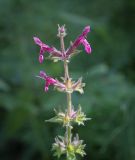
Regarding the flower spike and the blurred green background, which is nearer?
the flower spike

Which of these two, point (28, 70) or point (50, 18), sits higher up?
point (50, 18)

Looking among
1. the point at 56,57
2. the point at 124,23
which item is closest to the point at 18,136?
the point at 124,23

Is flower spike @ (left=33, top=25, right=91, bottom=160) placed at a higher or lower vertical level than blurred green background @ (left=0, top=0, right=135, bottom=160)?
lower

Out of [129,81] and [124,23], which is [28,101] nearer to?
[129,81]

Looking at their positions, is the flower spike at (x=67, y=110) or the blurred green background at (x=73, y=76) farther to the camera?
the blurred green background at (x=73, y=76)

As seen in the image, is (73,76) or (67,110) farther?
(73,76)

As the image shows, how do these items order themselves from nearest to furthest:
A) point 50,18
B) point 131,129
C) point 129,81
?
point 131,129 → point 129,81 → point 50,18

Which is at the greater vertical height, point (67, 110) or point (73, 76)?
point (73, 76)

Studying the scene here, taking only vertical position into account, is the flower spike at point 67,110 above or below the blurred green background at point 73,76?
below
